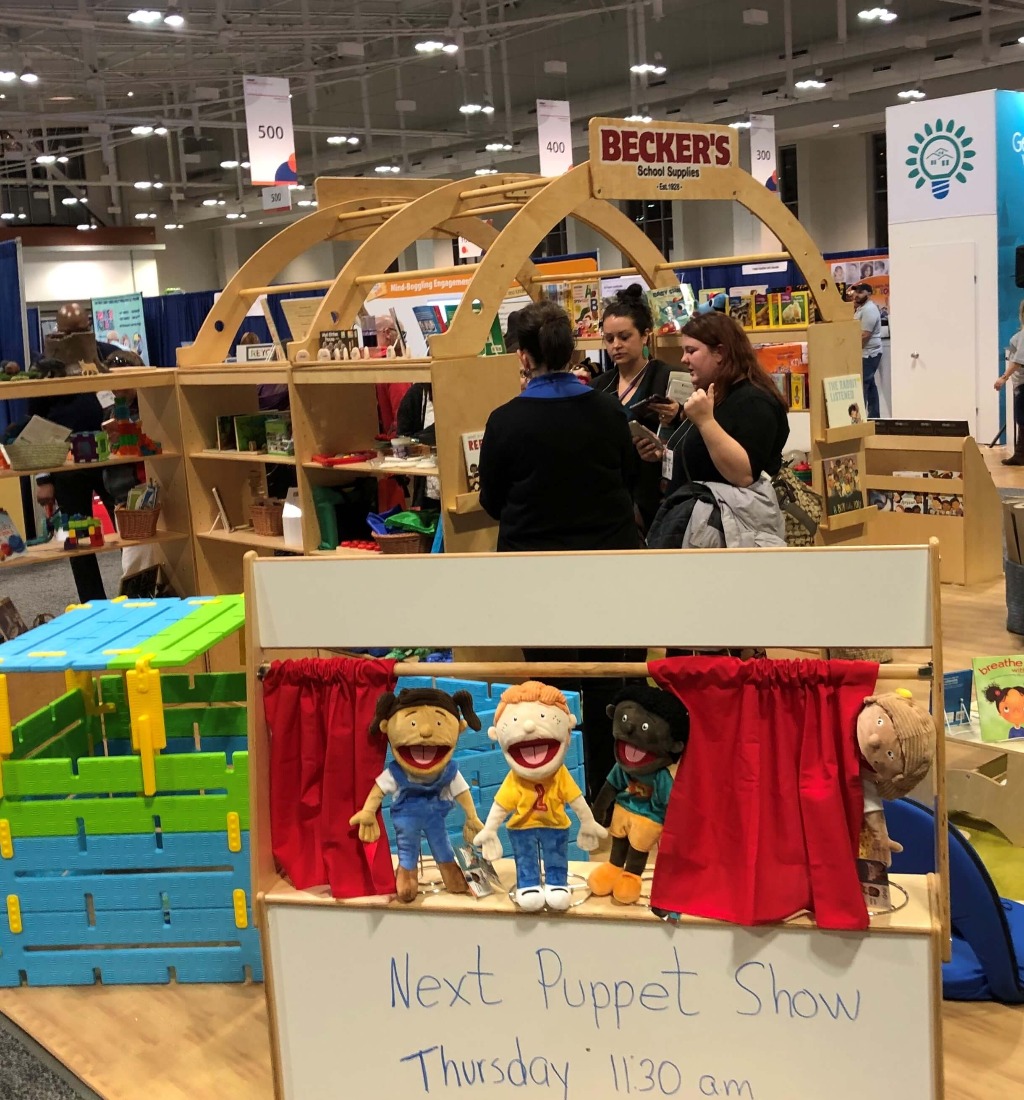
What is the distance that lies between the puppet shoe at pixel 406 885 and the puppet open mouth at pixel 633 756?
43 cm

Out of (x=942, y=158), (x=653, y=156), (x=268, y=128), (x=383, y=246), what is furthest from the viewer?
(x=268, y=128)

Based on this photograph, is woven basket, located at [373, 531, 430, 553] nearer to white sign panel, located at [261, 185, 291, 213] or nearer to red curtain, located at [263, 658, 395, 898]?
red curtain, located at [263, 658, 395, 898]

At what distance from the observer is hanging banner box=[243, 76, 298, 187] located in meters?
12.1

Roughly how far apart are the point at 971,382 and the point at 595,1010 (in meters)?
10.0

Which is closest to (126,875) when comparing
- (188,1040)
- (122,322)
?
(188,1040)

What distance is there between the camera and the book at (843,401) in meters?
5.31

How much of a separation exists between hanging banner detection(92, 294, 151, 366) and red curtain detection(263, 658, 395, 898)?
15.0 metres

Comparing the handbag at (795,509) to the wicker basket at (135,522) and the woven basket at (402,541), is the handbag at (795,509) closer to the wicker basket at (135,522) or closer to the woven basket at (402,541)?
the woven basket at (402,541)

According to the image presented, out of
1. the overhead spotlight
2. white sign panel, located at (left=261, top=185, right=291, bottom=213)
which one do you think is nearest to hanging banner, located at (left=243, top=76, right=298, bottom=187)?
the overhead spotlight

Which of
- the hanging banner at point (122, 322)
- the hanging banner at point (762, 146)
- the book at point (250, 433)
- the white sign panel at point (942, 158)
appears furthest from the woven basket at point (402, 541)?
the hanging banner at point (122, 322)

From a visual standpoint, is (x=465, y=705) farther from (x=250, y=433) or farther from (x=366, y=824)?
(x=250, y=433)

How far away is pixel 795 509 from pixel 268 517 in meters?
2.72

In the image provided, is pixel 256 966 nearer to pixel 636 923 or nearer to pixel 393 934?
pixel 393 934

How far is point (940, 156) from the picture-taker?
1074 cm
